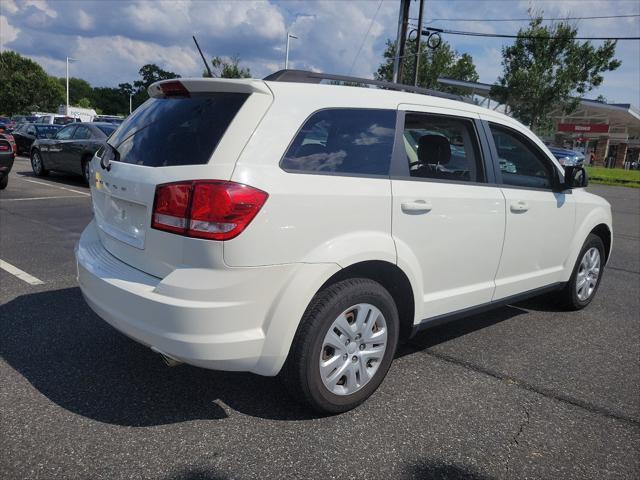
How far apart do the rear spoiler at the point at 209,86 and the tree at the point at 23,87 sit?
63.7 metres

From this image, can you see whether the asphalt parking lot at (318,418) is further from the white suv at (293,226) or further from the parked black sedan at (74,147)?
the parked black sedan at (74,147)

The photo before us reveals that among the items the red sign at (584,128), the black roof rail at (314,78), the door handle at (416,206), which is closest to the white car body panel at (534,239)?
the door handle at (416,206)

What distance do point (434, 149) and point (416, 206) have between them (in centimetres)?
78

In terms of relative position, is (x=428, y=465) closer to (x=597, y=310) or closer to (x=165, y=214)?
(x=165, y=214)

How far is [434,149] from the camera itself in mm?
3670

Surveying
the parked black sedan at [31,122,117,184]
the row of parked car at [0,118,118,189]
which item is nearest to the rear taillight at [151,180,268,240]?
the row of parked car at [0,118,118,189]

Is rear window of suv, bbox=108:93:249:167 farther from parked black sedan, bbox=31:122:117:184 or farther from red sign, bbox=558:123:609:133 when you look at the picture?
red sign, bbox=558:123:609:133

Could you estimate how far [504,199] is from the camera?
3.69 metres

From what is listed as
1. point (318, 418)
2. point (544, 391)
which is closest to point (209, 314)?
point (318, 418)

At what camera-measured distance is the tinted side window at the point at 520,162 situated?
3.89 metres

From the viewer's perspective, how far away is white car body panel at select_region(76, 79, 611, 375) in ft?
7.95

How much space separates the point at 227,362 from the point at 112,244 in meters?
1.03

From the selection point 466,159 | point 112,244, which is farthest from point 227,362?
point 466,159

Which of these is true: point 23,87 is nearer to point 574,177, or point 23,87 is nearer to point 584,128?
point 584,128
